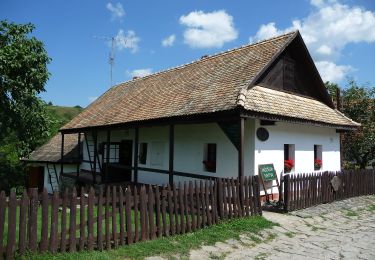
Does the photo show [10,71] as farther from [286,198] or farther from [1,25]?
[286,198]

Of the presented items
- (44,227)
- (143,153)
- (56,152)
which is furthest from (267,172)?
(56,152)

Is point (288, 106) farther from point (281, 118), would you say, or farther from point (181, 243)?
point (181, 243)

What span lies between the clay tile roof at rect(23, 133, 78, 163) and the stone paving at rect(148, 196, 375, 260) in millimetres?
15159

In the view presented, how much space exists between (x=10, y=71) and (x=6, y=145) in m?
14.6

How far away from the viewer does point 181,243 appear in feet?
22.4

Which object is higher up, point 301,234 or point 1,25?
point 1,25

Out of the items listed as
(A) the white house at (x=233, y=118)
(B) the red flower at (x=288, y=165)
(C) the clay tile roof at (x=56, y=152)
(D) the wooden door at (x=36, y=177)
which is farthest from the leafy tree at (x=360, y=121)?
(D) the wooden door at (x=36, y=177)

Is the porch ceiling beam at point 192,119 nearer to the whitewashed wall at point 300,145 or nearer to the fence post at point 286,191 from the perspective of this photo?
the whitewashed wall at point 300,145

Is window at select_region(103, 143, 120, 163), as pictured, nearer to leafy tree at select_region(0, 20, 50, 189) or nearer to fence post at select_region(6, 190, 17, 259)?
leafy tree at select_region(0, 20, 50, 189)

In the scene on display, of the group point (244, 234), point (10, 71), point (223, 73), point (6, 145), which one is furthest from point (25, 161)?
point (244, 234)

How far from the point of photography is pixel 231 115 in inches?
391

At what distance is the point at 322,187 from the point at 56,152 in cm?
1734

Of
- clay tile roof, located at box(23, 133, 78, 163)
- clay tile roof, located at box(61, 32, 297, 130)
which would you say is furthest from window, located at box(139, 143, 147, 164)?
clay tile roof, located at box(23, 133, 78, 163)

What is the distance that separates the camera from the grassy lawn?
590 centimetres
